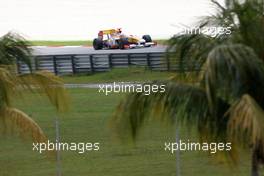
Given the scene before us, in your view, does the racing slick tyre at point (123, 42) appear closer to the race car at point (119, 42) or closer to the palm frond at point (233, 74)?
the race car at point (119, 42)

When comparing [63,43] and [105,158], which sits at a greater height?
[105,158]

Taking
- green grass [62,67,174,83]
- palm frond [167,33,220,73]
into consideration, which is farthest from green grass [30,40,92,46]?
palm frond [167,33,220,73]

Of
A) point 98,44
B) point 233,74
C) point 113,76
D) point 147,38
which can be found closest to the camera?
point 233,74

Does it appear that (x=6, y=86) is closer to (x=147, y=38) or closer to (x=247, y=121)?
(x=247, y=121)

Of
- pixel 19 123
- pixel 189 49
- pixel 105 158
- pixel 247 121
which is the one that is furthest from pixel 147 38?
pixel 247 121

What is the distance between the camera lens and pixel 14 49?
1332cm

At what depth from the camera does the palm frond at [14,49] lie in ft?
43.3

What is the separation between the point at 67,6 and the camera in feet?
228

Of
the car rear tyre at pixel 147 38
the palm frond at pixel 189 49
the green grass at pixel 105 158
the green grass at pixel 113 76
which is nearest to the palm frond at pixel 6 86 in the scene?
the palm frond at pixel 189 49

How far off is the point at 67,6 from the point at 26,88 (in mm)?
57042

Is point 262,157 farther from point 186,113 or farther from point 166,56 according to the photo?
point 166,56

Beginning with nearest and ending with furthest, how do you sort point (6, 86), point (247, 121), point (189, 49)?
1. point (247, 121)
2. point (189, 49)
3. point (6, 86)

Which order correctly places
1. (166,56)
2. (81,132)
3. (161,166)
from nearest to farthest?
(166,56) < (161,166) < (81,132)

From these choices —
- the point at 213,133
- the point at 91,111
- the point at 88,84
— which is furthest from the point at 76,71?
the point at 213,133
